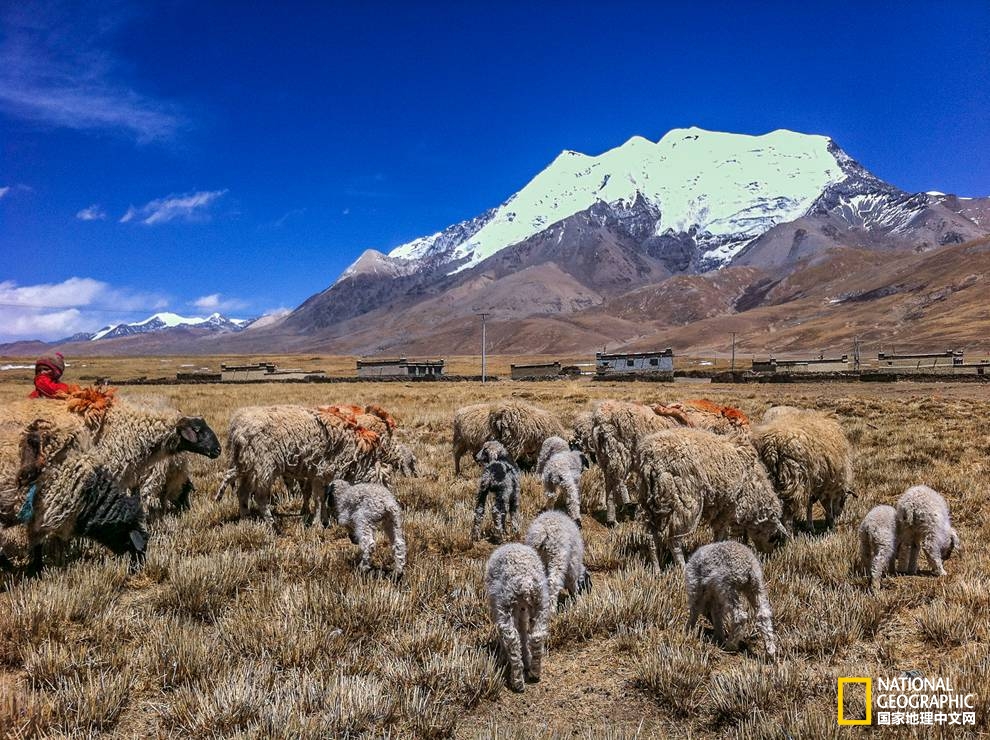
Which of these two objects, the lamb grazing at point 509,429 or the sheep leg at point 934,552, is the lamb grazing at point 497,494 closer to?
the lamb grazing at point 509,429

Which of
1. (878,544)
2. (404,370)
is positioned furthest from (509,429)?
(404,370)

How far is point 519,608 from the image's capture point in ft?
14.5

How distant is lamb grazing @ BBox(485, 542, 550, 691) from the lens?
429 centimetres

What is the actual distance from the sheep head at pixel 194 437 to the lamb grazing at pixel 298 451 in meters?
0.36

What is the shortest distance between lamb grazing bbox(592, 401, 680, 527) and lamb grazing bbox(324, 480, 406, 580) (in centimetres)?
469

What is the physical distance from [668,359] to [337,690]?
7749 cm

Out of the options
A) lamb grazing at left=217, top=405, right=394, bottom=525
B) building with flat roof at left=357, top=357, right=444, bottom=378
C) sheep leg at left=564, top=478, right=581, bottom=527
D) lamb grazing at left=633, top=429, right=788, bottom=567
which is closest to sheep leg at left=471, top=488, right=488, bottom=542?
sheep leg at left=564, top=478, right=581, bottom=527

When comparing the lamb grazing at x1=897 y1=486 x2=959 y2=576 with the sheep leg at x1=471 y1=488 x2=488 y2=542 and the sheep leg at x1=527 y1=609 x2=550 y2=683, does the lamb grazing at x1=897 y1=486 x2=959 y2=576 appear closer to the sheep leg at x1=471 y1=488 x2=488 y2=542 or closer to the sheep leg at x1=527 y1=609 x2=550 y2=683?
the sheep leg at x1=527 y1=609 x2=550 y2=683

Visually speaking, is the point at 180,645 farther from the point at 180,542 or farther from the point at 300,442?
the point at 300,442

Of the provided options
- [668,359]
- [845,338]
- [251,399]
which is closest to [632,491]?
[251,399]

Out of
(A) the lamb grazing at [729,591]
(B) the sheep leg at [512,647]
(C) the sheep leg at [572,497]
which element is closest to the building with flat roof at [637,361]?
(C) the sheep leg at [572,497]

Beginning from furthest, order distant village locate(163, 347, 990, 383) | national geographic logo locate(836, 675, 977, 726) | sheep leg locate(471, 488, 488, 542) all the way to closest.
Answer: distant village locate(163, 347, 990, 383)
sheep leg locate(471, 488, 488, 542)
national geographic logo locate(836, 675, 977, 726)

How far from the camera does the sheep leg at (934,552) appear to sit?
6.24 meters

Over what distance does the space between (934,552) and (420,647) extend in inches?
224
